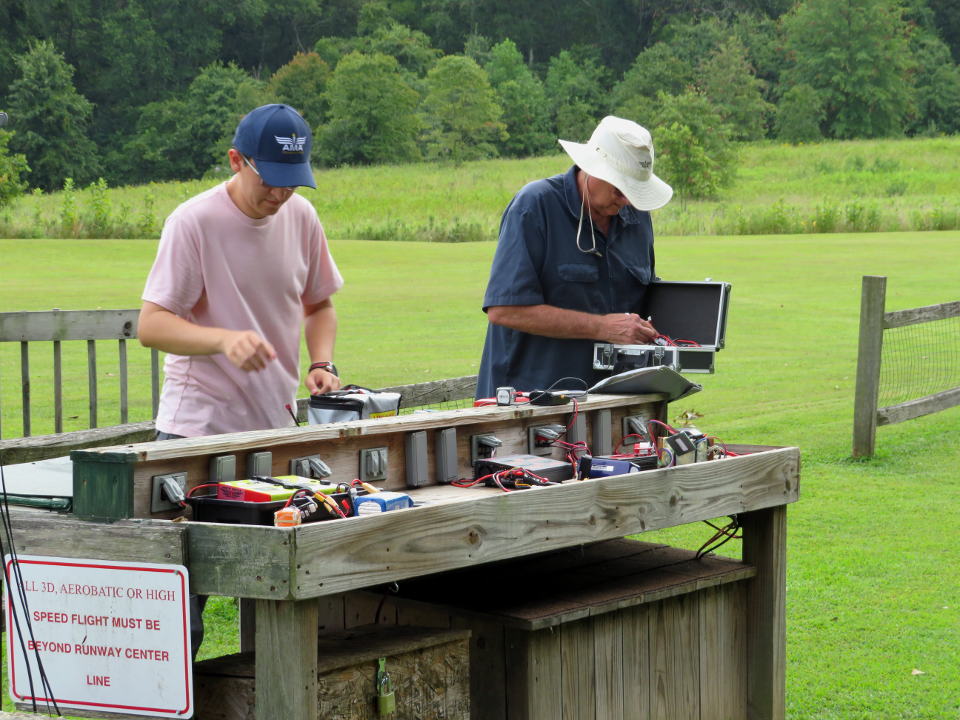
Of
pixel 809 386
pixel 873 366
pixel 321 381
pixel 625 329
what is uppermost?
A: pixel 625 329

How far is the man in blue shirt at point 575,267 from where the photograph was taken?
5.11 m

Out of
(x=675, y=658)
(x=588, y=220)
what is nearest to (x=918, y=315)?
(x=588, y=220)

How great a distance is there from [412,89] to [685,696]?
8053 centimetres

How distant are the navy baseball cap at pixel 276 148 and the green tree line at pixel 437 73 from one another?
Result: 67.8 meters

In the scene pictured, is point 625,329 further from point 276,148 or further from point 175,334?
point 175,334

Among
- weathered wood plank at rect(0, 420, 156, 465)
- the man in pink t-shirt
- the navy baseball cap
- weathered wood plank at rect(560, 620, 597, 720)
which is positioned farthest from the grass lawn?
the navy baseball cap

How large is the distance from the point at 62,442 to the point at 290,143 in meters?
2.72

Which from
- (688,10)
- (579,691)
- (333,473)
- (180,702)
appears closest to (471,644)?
(579,691)

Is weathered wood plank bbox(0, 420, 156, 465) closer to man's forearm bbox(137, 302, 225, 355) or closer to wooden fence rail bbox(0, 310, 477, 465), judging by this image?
wooden fence rail bbox(0, 310, 477, 465)

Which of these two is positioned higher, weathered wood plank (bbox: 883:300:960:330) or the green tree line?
the green tree line

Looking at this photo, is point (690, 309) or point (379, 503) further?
point (690, 309)

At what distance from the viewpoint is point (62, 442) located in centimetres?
627

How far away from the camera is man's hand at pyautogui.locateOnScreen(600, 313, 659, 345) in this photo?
16.7 ft

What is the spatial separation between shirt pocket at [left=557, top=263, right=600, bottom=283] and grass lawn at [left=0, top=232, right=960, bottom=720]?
1.97m
